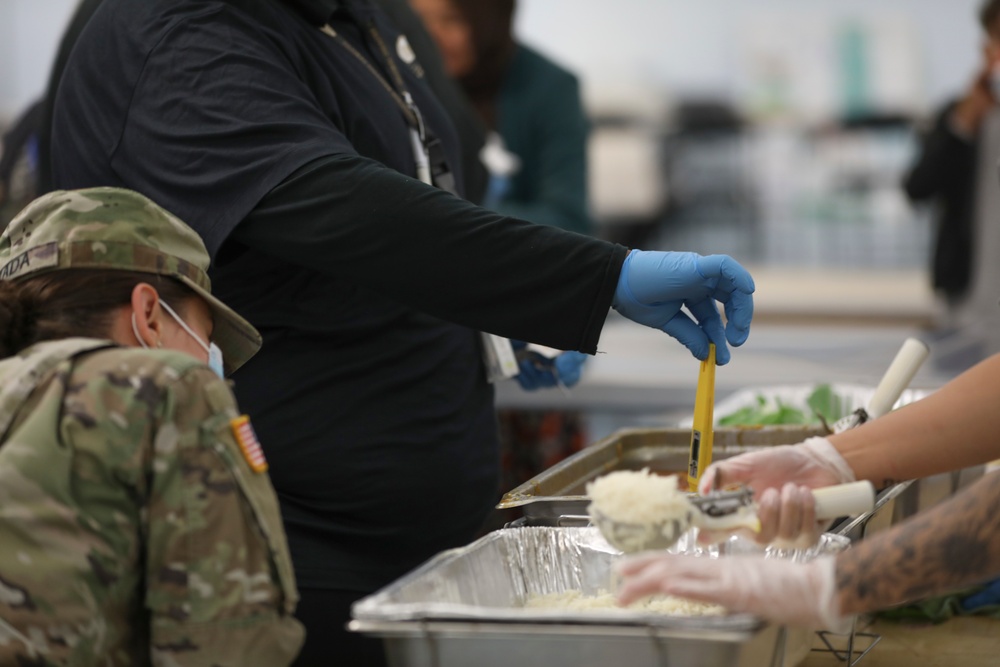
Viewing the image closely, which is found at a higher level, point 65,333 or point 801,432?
point 65,333

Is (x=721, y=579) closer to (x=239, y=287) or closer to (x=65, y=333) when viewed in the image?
(x=65, y=333)

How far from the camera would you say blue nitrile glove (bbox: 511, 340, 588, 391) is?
2.08 meters

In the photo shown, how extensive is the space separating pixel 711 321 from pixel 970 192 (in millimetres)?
Result: 3484

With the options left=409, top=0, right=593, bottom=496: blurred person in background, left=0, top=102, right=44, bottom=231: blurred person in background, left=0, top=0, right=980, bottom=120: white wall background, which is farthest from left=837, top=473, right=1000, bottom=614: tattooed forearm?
left=0, top=0, right=980, bottom=120: white wall background

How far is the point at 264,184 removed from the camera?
56.2 inches

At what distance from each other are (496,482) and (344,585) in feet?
1.09

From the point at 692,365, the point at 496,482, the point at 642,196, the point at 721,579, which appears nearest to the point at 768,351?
the point at 692,365

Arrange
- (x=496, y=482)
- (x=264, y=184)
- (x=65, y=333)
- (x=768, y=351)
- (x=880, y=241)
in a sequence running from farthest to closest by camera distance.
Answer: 1. (x=880, y=241)
2. (x=768, y=351)
3. (x=496, y=482)
4. (x=264, y=184)
5. (x=65, y=333)

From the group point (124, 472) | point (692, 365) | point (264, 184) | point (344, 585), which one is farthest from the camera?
point (692, 365)

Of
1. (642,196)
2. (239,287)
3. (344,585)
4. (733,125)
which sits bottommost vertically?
(642,196)

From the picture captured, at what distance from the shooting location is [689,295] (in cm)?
144

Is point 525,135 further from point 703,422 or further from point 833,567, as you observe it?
point 833,567

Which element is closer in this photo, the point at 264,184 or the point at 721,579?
the point at 721,579

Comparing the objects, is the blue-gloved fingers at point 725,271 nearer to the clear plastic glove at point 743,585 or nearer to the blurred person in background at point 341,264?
the blurred person in background at point 341,264
